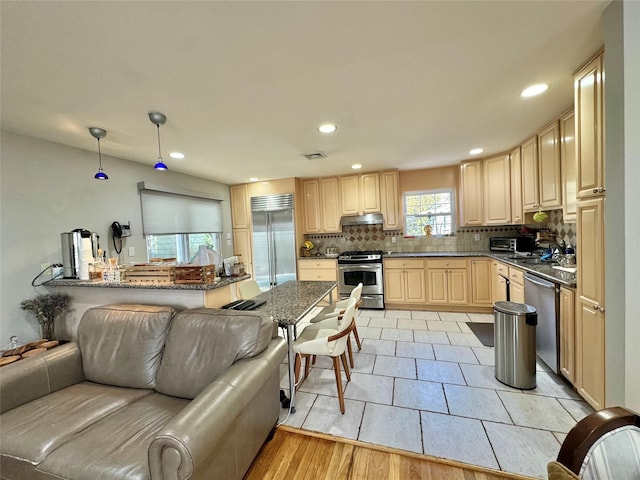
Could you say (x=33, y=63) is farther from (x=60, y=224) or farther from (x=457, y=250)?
(x=457, y=250)

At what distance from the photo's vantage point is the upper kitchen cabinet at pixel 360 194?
4.60 metres

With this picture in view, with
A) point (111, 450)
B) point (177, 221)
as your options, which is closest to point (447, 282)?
point (111, 450)

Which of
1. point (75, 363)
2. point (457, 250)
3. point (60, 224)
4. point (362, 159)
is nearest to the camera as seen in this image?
point (75, 363)

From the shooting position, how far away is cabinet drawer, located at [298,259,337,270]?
182 inches

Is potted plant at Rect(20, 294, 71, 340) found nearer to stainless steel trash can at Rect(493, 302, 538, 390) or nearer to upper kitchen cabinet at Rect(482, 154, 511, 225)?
stainless steel trash can at Rect(493, 302, 538, 390)

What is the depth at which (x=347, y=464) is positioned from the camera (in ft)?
4.94

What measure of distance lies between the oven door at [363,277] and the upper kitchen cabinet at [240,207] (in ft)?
6.93

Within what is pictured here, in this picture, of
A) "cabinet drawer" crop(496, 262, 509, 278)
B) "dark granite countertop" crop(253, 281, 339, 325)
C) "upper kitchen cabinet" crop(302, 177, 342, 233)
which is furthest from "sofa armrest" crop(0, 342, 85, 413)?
"cabinet drawer" crop(496, 262, 509, 278)

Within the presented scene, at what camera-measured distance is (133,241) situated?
3293 millimetres

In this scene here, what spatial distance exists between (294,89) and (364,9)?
750 millimetres

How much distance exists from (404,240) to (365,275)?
1.08m

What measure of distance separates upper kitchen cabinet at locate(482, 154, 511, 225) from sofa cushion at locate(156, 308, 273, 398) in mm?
3719

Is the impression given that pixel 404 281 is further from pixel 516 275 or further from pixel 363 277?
pixel 516 275

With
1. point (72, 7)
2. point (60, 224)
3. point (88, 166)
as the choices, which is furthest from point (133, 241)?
point (72, 7)
